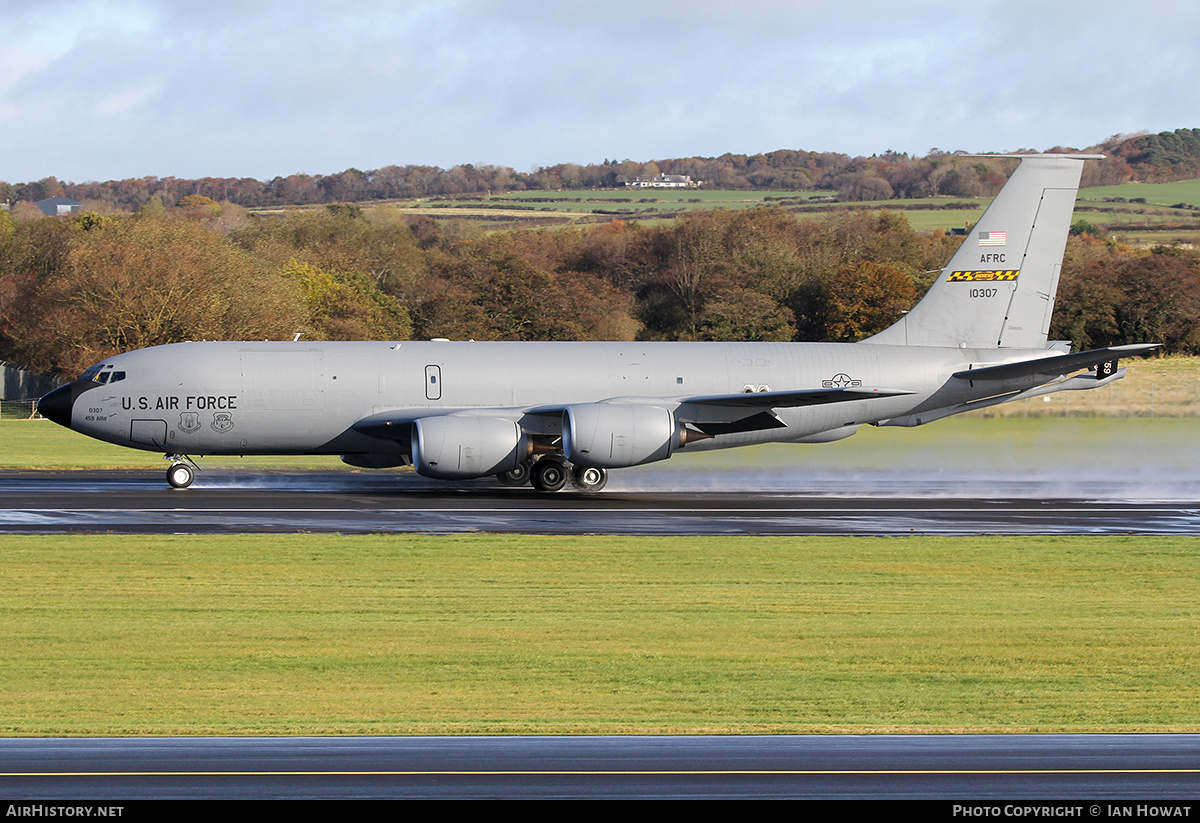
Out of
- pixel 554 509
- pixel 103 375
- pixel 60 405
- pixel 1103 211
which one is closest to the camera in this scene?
pixel 554 509

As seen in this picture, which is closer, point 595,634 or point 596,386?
point 595,634

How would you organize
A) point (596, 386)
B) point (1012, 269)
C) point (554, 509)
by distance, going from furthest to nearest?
1. point (1012, 269)
2. point (596, 386)
3. point (554, 509)

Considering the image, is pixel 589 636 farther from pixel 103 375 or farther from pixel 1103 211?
pixel 1103 211

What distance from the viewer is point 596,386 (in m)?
34.4

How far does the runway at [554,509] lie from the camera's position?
26031mm

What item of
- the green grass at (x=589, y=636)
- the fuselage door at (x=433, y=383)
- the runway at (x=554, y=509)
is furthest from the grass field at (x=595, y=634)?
the fuselage door at (x=433, y=383)

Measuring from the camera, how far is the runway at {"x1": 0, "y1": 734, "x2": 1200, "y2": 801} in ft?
29.6

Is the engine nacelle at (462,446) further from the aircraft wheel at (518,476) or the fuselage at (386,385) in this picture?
the aircraft wheel at (518,476)

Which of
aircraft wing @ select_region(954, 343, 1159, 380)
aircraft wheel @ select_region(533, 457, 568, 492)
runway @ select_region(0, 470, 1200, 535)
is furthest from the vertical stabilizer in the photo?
aircraft wheel @ select_region(533, 457, 568, 492)

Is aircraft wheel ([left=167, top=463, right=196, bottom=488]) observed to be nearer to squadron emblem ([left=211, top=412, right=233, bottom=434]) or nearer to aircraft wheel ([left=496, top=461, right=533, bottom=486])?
squadron emblem ([left=211, top=412, right=233, bottom=434])

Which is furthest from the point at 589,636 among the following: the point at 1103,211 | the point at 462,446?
the point at 1103,211

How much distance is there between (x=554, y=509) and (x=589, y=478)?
4345 mm

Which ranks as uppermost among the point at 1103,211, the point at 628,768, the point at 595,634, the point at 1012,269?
the point at 1103,211
